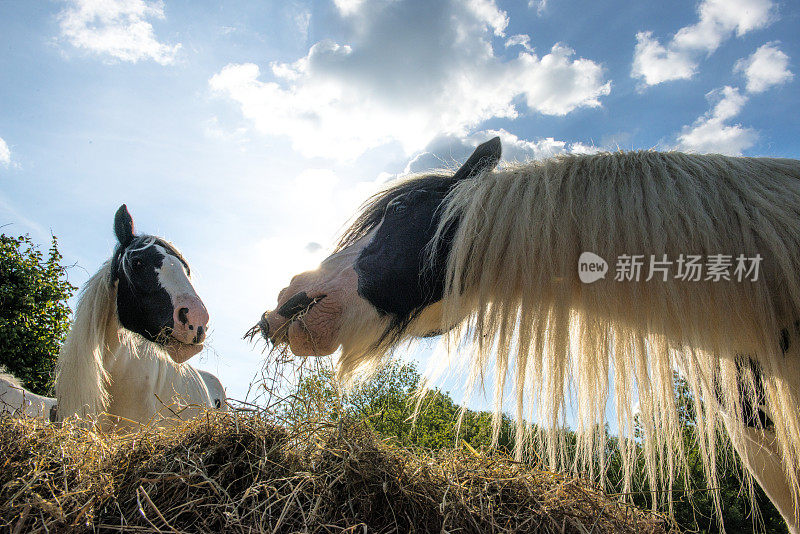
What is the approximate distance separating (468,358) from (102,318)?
6.71 ft

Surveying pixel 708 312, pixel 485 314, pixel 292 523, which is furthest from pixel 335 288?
pixel 708 312

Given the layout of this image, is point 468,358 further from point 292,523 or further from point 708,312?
point 292,523

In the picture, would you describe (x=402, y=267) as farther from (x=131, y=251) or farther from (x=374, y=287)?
(x=131, y=251)

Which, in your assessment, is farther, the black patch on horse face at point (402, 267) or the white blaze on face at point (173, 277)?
the white blaze on face at point (173, 277)

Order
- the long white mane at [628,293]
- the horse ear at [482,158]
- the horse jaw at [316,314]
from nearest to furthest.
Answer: the long white mane at [628,293], the horse jaw at [316,314], the horse ear at [482,158]

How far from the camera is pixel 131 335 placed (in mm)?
2514

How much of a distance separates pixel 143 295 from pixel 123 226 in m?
0.60

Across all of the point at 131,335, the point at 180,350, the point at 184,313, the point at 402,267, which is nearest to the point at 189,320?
the point at 184,313

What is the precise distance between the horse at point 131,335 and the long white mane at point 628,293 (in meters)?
1.56

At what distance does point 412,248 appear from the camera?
1491 millimetres

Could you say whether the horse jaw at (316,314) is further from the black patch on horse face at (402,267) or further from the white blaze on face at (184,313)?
the white blaze on face at (184,313)

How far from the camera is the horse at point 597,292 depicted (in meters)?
1.19

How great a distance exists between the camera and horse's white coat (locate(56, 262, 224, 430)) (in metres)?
2.19

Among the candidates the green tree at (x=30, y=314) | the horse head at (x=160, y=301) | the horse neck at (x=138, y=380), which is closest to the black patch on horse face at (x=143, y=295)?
the horse head at (x=160, y=301)
